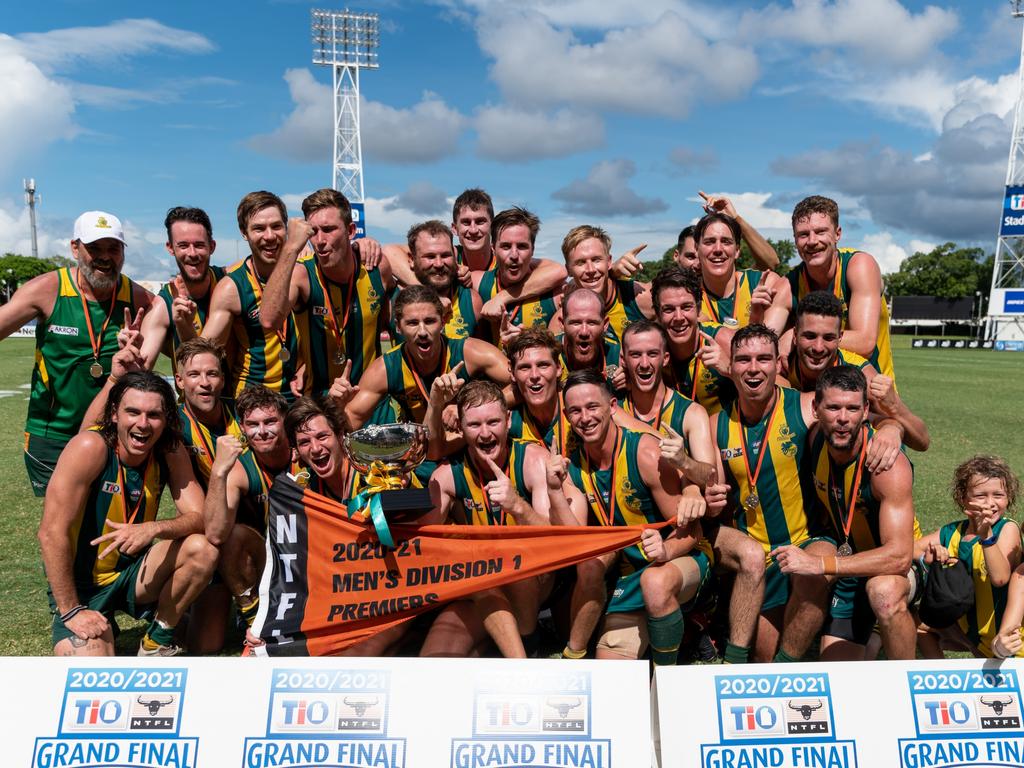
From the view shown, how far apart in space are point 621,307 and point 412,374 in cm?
153

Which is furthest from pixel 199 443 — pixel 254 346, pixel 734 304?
pixel 734 304

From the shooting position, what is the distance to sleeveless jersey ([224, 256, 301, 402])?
5082 millimetres

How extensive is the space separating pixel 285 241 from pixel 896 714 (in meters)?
4.02

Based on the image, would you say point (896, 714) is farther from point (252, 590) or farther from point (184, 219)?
point (184, 219)

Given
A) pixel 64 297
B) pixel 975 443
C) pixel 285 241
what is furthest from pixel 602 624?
pixel 975 443

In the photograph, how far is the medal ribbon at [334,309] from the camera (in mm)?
5254

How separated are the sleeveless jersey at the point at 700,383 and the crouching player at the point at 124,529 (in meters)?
2.73

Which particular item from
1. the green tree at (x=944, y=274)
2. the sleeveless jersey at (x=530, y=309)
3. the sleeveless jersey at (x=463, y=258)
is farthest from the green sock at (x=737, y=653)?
the green tree at (x=944, y=274)

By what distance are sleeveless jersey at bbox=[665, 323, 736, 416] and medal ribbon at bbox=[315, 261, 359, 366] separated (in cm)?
206

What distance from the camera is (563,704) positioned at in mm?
3131

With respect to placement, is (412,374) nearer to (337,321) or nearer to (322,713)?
(337,321)

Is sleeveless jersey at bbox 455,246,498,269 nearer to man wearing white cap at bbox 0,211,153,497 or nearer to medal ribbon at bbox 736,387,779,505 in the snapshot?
man wearing white cap at bbox 0,211,153,497

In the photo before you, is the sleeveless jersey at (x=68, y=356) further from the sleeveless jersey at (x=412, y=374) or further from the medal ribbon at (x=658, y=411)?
the medal ribbon at (x=658, y=411)

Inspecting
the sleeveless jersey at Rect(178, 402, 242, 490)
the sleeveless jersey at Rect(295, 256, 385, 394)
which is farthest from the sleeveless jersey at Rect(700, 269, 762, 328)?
the sleeveless jersey at Rect(178, 402, 242, 490)
